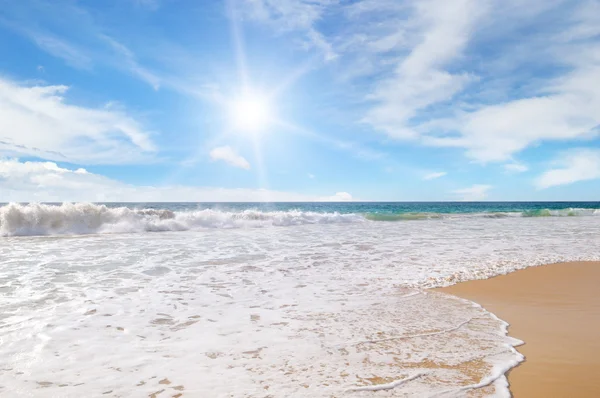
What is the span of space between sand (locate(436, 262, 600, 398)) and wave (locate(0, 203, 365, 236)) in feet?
68.0

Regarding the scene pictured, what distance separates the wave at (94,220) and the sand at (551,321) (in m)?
20.7

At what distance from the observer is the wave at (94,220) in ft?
68.6

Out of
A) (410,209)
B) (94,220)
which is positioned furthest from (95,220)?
(410,209)

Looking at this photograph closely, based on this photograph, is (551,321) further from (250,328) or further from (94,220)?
(94,220)

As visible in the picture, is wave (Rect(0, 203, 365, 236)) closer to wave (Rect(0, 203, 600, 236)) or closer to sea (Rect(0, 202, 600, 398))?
wave (Rect(0, 203, 600, 236))

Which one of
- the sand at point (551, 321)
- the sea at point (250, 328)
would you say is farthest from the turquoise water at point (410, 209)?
the sea at point (250, 328)

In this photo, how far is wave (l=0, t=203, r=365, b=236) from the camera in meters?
20.9

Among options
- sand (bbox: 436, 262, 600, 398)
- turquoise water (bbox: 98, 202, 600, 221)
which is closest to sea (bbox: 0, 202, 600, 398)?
sand (bbox: 436, 262, 600, 398)

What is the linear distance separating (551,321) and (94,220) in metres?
24.5

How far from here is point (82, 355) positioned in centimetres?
402

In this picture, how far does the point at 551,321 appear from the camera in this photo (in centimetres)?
515

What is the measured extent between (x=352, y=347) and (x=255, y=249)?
918 centimetres

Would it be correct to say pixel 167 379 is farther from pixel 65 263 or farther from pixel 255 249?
pixel 255 249

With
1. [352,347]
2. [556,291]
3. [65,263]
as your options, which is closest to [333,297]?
[352,347]
